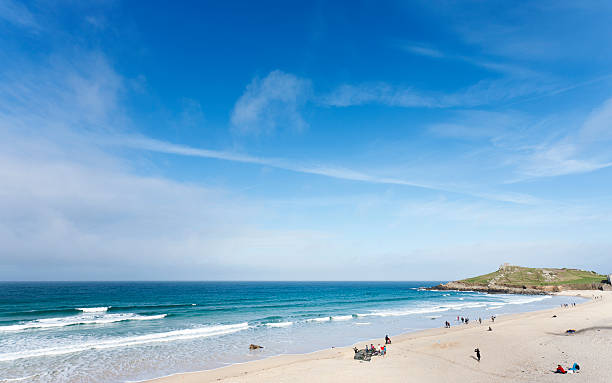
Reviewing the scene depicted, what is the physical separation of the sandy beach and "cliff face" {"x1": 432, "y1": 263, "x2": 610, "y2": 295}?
9115 cm

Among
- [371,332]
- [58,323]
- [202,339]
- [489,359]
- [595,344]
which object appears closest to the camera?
[489,359]

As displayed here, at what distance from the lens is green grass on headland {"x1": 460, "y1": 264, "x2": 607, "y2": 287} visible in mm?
114088

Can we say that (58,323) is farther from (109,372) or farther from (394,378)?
(394,378)

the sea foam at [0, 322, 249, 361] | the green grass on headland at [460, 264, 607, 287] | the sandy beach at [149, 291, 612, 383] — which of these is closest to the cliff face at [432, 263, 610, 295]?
the green grass on headland at [460, 264, 607, 287]

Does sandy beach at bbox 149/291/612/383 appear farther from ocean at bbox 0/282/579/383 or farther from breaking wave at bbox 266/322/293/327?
→ breaking wave at bbox 266/322/293/327

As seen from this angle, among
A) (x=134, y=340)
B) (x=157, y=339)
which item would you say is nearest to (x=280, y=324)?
(x=157, y=339)

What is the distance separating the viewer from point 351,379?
1991cm

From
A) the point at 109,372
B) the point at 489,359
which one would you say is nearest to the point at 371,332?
the point at 489,359

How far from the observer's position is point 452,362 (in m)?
23.3

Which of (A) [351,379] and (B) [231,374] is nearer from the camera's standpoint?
(A) [351,379]

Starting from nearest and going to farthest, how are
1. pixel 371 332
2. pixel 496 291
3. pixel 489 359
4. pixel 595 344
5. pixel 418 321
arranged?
pixel 489 359 → pixel 595 344 → pixel 371 332 → pixel 418 321 → pixel 496 291

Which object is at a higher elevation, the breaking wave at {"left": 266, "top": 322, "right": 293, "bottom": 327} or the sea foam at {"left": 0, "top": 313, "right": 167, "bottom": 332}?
the sea foam at {"left": 0, "top": 313, "right": 167, "bottom": 332}

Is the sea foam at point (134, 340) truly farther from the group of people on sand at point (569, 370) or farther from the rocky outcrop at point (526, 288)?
the rocky outcrop at point (526, 288)

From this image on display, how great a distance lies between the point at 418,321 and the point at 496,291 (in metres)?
87.6
